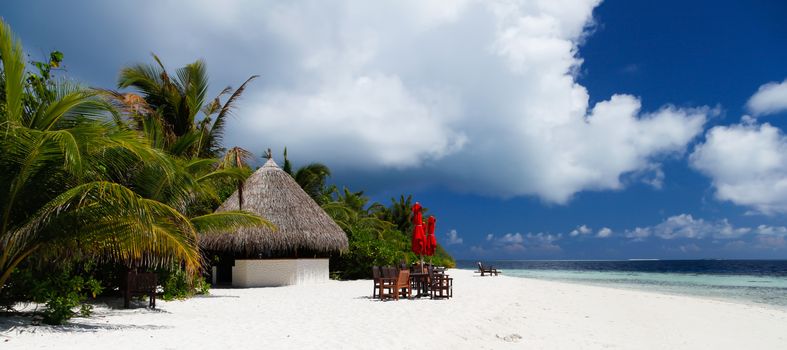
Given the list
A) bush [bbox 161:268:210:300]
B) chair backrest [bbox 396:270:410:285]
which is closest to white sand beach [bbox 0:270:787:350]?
bush [bbox 161:268:210:300]

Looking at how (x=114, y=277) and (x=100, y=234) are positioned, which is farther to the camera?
(x=114, y=277)

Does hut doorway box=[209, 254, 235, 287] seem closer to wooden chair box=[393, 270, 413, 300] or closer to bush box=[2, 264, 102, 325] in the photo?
wooden chair box=[393, 270, 413, 300]

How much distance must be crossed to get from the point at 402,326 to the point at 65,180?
4.66 m

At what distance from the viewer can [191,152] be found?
15258 millimetres

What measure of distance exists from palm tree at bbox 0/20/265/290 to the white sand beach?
107 centimetres

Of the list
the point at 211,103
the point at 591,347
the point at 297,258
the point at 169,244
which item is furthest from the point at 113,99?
the point at 591,347

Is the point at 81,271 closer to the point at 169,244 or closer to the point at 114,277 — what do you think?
the point at 114,277

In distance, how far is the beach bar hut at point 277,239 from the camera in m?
16.2

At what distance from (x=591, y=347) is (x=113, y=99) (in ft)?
39.5

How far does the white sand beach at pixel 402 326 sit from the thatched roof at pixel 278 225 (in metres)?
4.22

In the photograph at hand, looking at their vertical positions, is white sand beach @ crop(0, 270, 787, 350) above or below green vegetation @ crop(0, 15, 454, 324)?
below

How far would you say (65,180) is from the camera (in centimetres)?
688

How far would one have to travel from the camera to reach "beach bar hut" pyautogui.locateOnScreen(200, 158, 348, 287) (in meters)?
16.2

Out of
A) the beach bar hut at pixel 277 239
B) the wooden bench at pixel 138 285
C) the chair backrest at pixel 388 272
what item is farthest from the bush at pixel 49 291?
the beach bar hut at pixel 277 239
